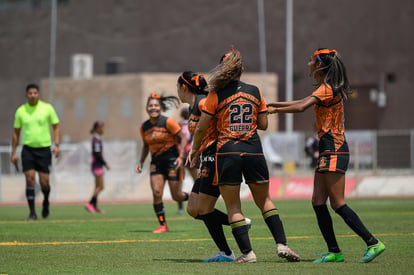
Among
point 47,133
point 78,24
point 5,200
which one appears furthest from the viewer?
point 78,24

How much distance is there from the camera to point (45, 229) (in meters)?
14.8

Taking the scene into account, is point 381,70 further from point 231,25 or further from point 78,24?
point 78,24

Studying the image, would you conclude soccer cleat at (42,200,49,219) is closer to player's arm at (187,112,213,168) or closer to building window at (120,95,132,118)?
player's arm at (187,112,213,168)

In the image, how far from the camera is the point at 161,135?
49.3ft

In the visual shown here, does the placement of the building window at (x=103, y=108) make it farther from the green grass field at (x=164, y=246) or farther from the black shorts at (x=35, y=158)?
the black shorts at (x=35, y=158)

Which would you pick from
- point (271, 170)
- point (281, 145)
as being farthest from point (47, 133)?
point (281, 145)

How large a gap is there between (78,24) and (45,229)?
4111 cm

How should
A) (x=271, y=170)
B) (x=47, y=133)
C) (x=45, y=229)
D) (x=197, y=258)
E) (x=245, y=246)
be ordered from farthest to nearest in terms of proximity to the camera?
(x=271, y=170) < (x=47, y=133) < (x=45, y=229) < (x=197, y=258) < (x=245, y=246)

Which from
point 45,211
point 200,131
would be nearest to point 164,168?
point 45,211

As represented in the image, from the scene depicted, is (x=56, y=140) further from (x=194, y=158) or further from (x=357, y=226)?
(x=357, y=226)

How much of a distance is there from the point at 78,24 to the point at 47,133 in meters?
38.1

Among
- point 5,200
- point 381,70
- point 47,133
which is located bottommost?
point 5,200

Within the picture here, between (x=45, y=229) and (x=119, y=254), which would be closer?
(x=119, y=254)

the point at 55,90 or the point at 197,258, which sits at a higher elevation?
the point at 55,90
